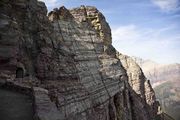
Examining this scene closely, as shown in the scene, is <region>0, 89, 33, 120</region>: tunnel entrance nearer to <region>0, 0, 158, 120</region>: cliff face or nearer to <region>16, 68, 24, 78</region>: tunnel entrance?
<region>0, 0, 158, 120</region>: cliff face

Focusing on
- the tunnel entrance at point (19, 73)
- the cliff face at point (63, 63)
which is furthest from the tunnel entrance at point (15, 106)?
the tunnel entrance at point (19, 73)

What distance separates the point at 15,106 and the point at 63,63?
10.4 m

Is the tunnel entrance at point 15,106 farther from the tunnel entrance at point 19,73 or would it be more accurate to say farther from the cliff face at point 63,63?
the tunnel entrance at point 19,73

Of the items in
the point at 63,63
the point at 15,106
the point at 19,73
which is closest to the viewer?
the point at 15,106

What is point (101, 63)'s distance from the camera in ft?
109

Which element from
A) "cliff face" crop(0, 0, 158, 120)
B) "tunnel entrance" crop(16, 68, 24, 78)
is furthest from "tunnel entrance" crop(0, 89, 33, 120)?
"tunnel entrance" crop(16, 68, 24, 78)

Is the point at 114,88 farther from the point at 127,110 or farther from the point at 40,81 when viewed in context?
the point at 40,81

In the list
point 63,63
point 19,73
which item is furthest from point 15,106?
point 63,63

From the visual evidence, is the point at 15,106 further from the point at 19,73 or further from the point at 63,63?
the point at 63,63

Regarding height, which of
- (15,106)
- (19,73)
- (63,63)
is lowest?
(15,106)

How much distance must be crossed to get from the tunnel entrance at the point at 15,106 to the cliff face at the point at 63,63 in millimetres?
489

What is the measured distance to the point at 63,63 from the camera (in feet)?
77.5

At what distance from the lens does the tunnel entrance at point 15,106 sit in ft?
39.5

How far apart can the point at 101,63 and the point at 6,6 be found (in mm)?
14944
